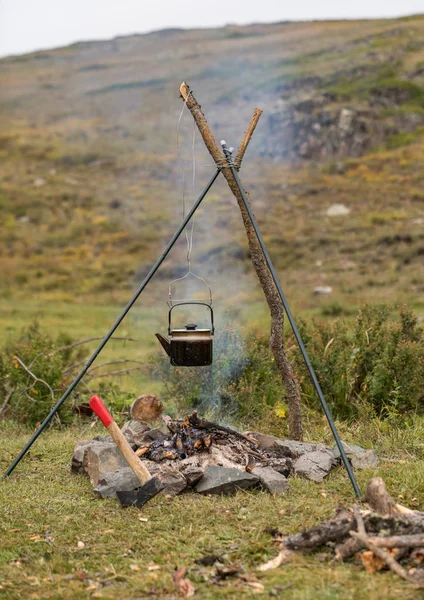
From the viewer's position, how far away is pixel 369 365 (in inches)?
275

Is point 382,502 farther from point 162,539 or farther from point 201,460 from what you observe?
point 201,460

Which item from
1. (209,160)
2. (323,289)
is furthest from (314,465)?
(209,160)

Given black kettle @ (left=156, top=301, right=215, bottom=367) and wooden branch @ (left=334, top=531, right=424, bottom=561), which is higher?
black kettle @ (left=156, top=301, right=215, bottom=367)

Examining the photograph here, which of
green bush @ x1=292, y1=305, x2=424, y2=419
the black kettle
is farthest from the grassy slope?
the black kettle

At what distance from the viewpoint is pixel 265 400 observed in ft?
22.6

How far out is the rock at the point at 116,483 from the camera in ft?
15.7

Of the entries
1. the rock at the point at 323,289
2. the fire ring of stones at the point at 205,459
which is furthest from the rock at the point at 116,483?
the rock at the point at 323,289

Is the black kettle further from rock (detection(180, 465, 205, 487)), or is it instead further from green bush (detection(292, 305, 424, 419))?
green bush (detection(292, 305, 424, 419))

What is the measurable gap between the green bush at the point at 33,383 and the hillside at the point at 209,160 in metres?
10.7

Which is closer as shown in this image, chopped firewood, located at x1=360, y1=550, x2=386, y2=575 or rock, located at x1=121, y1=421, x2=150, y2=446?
chopped firewood, located at x1=360, y1=550, x2=386, y2=575

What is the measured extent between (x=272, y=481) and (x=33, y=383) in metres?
3.38

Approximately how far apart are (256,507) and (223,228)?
22.2 metres

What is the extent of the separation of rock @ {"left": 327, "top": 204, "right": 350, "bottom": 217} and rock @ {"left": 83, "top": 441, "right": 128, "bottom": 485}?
2203 cm

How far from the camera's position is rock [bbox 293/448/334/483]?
4.99 meters
